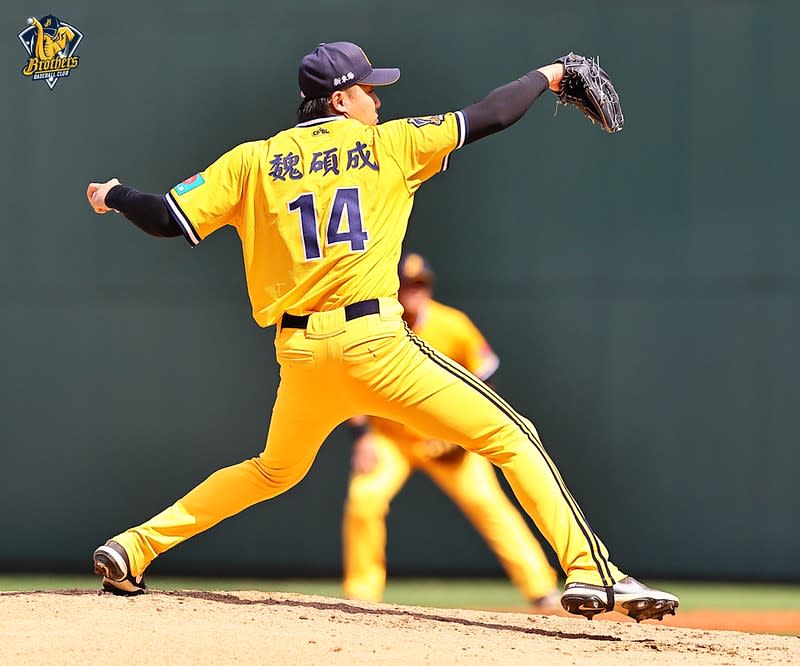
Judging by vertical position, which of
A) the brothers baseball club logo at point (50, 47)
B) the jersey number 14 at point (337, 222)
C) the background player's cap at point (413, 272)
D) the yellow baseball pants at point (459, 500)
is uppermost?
the brothers baseball club logo at point (50, 47)

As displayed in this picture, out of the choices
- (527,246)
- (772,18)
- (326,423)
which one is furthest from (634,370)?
(326,423)

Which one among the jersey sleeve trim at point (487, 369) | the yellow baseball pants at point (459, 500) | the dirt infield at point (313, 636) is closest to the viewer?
the dirt infield at point (313, 636)

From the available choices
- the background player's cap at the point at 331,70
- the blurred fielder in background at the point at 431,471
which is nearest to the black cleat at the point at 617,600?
the blurred fielder in background at the point at 431,471

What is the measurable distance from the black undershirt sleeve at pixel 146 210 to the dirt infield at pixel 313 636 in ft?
4.49

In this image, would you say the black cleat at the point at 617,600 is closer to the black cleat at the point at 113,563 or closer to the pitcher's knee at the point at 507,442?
the pitcher's knee at the point at 507,442

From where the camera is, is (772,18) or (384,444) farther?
(772,18)

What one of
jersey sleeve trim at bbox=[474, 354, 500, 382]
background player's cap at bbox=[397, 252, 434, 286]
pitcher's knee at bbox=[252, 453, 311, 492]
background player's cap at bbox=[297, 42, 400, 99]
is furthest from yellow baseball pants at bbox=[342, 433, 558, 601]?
background player's cap at bbox=[297, 42, 400, 99]

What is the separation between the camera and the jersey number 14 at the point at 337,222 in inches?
182

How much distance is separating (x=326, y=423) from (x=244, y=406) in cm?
276

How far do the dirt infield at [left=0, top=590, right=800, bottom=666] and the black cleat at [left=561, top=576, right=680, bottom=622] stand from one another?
15cm

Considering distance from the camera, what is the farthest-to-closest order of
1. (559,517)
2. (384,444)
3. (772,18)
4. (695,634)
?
1. (772,18)
2. (384,444)
3. (695,634)
4. (559,517)

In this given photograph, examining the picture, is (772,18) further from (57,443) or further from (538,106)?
(57,443)

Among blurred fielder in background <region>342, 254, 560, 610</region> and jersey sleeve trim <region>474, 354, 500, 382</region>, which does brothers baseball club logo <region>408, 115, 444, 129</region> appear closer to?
blurred fielder in background <region>342, 254, 560, 610</region>

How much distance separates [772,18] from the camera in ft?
23.6
